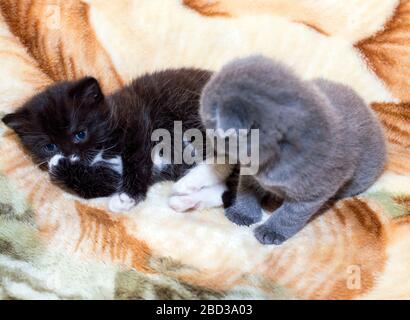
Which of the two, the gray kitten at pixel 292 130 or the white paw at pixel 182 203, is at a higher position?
the gray kitten at pixel 292 130

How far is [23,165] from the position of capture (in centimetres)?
175

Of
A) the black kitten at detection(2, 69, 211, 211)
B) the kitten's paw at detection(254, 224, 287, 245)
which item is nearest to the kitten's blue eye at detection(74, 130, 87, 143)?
the black kitten at detection(2, 69, 211, 211)

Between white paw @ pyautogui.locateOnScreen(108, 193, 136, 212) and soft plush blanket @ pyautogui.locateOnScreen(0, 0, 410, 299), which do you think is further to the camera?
white paw @ pyautogui.locateOnScreen(108, 193, 136, 212)

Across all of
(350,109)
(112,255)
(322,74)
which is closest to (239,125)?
(350,109)

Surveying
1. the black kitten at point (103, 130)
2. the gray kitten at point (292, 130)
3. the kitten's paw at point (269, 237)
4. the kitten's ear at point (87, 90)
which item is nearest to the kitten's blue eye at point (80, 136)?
the black kitten at point (103, 130)

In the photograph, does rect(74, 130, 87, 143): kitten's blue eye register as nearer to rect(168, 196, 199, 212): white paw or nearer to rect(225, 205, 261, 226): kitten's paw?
rect(168, 196, 199, 212): white paw

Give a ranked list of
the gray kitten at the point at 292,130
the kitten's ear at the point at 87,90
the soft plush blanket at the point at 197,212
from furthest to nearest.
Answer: the kitten's ear at the point at 87,90
the soft plush blanket at the point at 197,212
the gray kitten at the point at 292,130

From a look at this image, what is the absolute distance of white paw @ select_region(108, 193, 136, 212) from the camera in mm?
1665

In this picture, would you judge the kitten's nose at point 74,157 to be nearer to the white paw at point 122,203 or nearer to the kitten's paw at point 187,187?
the white paw at point 122,203

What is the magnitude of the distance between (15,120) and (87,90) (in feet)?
0.83

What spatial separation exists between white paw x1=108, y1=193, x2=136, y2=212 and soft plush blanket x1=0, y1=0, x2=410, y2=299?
1.4 inches

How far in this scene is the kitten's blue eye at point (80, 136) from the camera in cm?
167

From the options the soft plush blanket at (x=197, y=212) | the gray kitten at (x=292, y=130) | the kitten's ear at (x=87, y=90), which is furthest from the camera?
the kitten's ear at (x=87, y=90)

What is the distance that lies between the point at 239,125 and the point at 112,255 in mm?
590
